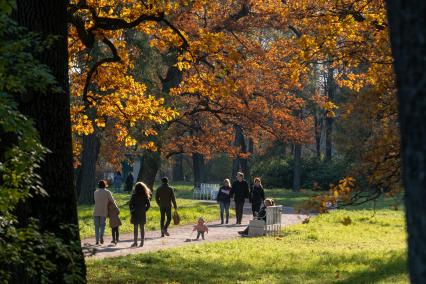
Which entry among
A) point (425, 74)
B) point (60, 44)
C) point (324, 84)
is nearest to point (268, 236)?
point (60, 44)

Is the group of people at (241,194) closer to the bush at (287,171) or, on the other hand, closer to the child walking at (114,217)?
the child walking at (114,217)

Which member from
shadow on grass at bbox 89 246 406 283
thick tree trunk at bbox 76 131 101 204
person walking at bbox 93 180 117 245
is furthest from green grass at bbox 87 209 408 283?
thick tree trunk at bbox 76 131 101 204

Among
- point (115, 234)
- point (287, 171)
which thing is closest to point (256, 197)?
point (115, 234)

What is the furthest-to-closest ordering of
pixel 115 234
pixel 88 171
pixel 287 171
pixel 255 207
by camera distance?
pixel 287 171
pixel 88 171
pixel 255 207
pixel 115 234

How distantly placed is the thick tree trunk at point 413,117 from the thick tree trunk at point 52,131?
6.48m

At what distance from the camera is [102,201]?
21203 millimetres

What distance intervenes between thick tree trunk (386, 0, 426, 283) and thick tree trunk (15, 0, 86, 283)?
21.3 ft

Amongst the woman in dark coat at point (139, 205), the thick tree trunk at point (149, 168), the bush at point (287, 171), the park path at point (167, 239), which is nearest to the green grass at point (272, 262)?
the park path at point (167, 239)

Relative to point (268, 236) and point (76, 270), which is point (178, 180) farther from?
point (76, 270)

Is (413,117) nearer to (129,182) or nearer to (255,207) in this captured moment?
(255,207)

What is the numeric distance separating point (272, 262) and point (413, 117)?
48.5ft

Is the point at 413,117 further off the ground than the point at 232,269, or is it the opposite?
the point at 413,117

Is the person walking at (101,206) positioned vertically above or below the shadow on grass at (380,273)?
above

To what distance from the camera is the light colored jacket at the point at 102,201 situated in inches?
832
